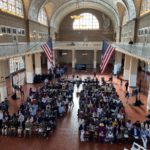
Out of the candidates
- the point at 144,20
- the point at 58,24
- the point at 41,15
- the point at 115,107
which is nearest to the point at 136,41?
the point at 144,20

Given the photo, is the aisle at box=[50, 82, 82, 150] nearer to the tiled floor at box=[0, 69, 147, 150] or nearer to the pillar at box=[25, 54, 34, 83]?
the tiled floor at box=[0, 69, 147, 150]

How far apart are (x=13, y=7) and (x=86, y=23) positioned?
2137 centimetres

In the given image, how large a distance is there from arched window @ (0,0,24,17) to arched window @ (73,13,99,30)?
18.7 metres

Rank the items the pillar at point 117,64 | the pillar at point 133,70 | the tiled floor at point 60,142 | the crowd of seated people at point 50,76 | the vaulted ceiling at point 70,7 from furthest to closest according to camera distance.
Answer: the pillar at point 117,64, the crowd of seated people at point 50,76, the vaulted ceiling at point 70,7, the pillar at point 133,70, the tiled floor at point 60,142

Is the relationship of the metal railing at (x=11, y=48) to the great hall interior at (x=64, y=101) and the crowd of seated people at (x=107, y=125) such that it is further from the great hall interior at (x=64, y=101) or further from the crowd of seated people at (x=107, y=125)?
the crowd of seated people at (x=107, y=125)

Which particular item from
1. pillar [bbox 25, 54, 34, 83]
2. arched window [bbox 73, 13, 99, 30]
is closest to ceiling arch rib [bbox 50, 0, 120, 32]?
arched window [bbox 73, 13, 99, 30]

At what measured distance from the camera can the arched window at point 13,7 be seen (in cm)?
1780

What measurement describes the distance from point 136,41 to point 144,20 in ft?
10.5

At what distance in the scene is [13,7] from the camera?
65.1 feet

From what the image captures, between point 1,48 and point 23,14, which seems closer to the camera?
point 1,48

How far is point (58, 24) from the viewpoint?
38375mm

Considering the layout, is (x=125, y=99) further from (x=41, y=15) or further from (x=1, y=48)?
(x=41, y=15)

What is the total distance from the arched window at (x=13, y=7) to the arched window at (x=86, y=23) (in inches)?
736

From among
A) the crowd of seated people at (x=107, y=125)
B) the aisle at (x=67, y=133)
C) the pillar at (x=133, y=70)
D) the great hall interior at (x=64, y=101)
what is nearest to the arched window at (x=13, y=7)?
the great hall interior at (x=64, y=101)
